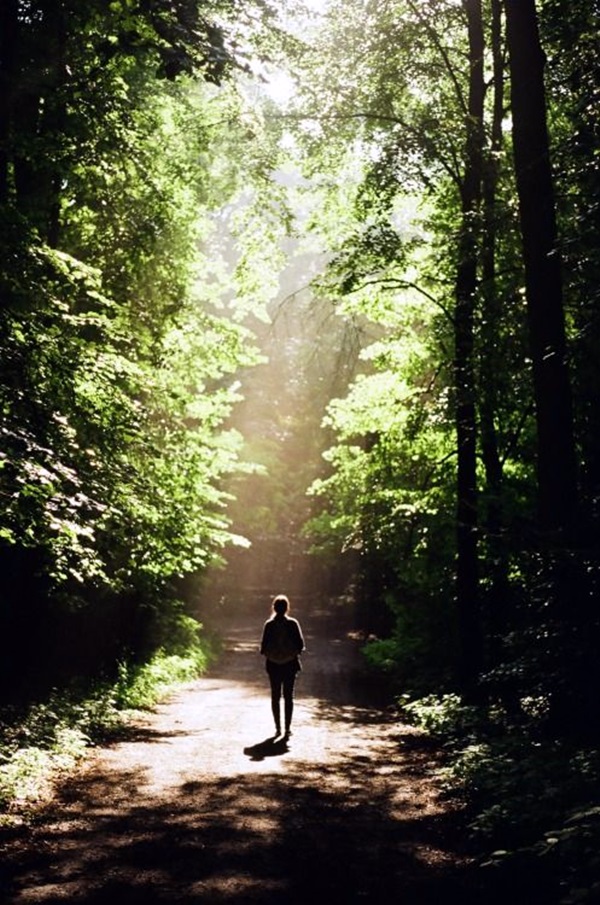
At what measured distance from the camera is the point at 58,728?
9.37 metres

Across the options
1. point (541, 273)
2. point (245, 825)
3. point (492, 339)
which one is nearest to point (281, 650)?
point (245, 825)

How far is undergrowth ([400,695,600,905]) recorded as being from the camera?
14.6 feet

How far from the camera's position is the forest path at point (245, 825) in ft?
16.6

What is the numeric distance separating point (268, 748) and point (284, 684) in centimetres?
100

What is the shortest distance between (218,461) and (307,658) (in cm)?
853

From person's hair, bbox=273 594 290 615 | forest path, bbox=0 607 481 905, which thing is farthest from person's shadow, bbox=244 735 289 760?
person's hair, bbox=273 594 290 615

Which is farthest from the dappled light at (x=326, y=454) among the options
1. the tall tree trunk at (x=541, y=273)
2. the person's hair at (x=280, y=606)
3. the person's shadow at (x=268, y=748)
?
the person's hair at (x=280, y=606)

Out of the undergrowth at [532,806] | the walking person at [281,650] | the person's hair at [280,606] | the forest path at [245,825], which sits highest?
the person's hair at [280,606]

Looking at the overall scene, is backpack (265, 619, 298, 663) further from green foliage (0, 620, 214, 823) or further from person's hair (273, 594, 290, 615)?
green foliage (0, 620, 214, 823)

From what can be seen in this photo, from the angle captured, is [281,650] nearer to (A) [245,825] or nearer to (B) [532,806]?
(A) [245,825]

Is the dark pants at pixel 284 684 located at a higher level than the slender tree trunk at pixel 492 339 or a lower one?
lower

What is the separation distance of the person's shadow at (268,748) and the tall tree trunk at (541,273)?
4682 millimetres

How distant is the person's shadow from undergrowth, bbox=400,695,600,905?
2.20 metres

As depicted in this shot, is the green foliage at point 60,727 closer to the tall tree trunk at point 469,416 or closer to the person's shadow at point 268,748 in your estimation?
the person's shadow at point 268,748
